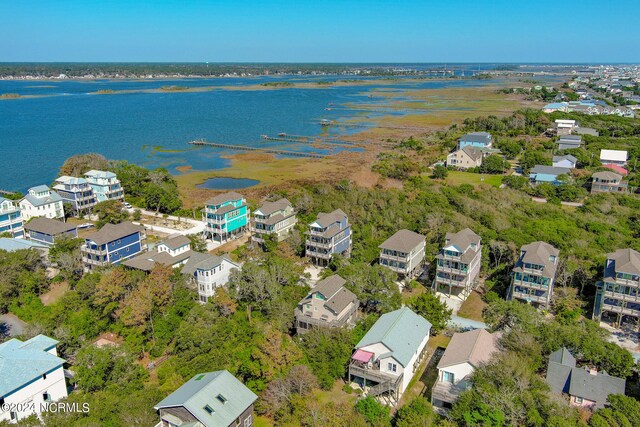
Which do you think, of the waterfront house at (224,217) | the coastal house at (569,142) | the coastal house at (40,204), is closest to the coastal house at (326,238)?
the waterfront house at (224,217)

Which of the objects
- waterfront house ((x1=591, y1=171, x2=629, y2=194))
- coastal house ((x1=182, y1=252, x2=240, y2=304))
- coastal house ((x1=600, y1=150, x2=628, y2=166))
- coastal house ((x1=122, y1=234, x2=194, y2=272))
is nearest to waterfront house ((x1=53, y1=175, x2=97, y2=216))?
coastal house ((x1=122, y1=234, x2=194, y2=272))

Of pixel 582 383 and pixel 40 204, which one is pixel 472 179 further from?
pixel 40 204

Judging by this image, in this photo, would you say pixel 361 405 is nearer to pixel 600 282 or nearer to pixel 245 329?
pixel 245 329

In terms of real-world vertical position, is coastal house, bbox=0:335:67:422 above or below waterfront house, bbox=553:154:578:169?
below

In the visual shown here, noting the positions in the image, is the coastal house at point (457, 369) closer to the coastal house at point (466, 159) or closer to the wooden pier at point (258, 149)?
the coastal house at point (466, 159)

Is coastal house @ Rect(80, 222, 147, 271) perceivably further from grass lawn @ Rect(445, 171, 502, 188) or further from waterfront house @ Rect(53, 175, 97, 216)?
grass lawn @ Rect(445, 171, 502, 188)

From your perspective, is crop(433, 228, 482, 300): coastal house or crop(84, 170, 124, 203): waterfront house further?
crop(84, 170, 124, 203): waterfront house
